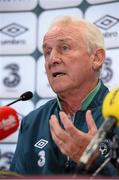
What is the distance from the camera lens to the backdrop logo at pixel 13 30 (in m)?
2.17

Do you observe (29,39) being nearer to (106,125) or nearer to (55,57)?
A: (55,57)

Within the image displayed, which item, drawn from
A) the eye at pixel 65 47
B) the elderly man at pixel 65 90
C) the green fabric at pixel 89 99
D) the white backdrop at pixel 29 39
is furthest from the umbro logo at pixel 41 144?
the white backdrop at pixel 29 39

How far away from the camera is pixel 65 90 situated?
126cm

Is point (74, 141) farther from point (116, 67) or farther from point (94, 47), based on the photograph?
point (116, 67)

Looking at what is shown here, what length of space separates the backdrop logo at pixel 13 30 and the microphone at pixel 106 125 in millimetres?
1476

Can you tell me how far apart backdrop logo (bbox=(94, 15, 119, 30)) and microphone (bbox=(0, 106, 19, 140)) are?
2.84 ft

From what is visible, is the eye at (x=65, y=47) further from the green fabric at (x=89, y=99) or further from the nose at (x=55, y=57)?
the green fabric at (x=89, y=99)

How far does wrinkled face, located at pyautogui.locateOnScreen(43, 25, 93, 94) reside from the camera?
125cm

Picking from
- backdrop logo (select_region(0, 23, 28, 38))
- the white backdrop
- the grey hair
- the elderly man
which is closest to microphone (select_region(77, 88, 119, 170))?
the elderly man

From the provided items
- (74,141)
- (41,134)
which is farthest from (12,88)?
(74,141)

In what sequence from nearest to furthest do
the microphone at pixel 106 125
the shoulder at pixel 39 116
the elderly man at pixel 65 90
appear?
the microphone at pixel 106 125 < the elderly man at pixel 65 90 < the shoulder at pixel 39 116

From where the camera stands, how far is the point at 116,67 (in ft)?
6.38

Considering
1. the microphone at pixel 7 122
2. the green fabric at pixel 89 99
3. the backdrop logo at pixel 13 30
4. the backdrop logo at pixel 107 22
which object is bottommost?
the microphone at pixel 7 122

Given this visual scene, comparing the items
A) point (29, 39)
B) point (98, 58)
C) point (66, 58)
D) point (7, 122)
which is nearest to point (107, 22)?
point (29, 39)
